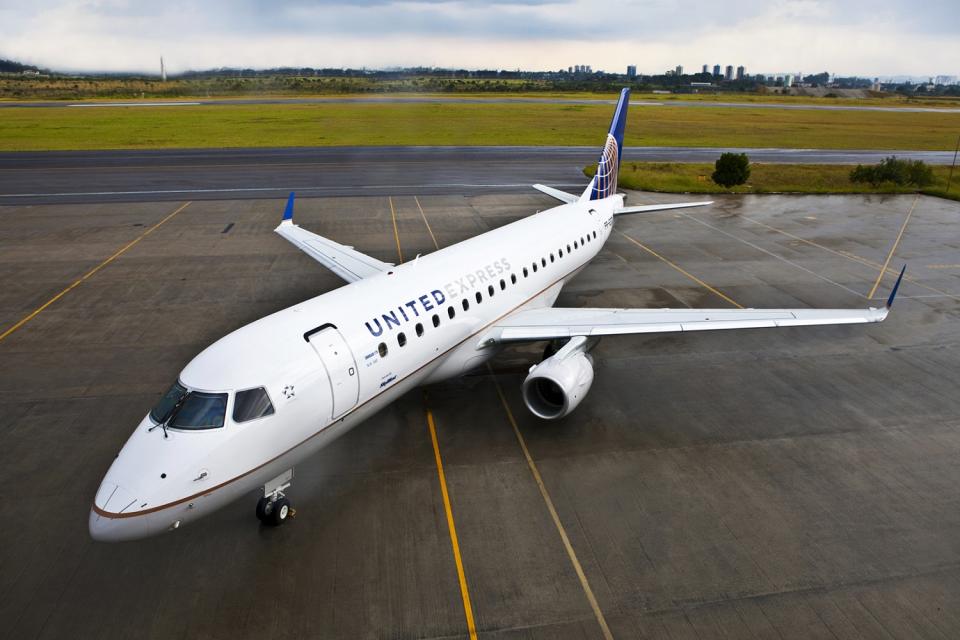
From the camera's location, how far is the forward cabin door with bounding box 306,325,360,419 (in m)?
12.7

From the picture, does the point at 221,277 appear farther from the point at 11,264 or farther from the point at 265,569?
the point at 265,569

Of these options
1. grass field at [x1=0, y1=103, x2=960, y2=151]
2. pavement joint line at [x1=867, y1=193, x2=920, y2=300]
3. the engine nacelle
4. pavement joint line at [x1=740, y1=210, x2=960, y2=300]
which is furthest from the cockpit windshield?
grass field at [x1=0, y1=103, x2=960, y2=151]

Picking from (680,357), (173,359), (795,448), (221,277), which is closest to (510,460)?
(795,448)

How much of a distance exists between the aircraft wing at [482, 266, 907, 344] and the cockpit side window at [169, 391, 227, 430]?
8.30m

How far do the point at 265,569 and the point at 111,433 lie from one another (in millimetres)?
7419

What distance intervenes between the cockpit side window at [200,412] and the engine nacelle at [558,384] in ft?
25.5

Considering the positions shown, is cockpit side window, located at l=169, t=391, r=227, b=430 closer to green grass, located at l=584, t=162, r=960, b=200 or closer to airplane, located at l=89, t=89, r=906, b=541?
airplane, located at l=89, t=89, r=906, b=541

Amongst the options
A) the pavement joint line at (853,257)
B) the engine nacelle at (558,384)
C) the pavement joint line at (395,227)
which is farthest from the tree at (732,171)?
the engine nacelle at (558,384)

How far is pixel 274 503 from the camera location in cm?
1280

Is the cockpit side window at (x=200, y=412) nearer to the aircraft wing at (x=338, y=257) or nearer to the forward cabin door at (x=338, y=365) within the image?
the forward cabin door at (x=338, y=365)

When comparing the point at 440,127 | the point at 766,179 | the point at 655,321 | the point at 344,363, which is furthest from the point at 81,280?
the point at 440,127

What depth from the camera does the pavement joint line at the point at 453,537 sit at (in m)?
10.8

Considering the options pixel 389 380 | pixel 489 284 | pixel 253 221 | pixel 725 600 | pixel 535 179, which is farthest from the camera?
pixel 535 179

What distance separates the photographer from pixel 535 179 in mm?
55969
